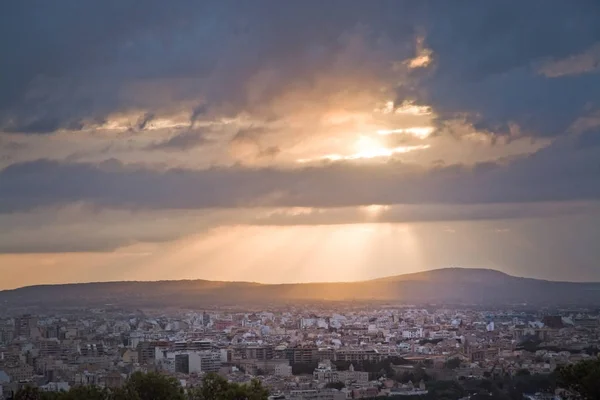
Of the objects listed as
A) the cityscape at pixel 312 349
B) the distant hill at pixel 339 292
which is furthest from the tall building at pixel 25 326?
the distant hill at pixel 339 292

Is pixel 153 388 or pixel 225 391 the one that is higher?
pixel 153 388

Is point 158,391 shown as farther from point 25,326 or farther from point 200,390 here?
point 25,326

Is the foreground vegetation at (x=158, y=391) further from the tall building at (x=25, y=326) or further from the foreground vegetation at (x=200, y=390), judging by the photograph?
the tall building at (x=25, y=326)

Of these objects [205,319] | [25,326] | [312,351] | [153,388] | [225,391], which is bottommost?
[225,391]

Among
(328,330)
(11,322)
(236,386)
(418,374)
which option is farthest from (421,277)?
(236,386)

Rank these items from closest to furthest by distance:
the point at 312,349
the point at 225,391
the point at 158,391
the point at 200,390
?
the point at 225,391, the point at 158,391, the point at 200,390, the point at 312,349

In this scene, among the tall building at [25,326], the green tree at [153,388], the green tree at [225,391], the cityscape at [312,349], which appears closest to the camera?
the green tree at [225,391]

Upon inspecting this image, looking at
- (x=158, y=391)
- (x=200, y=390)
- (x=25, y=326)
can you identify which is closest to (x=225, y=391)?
(x=200, y=390)

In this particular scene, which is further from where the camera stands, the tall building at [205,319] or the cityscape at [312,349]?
the tall building at [205,319]
